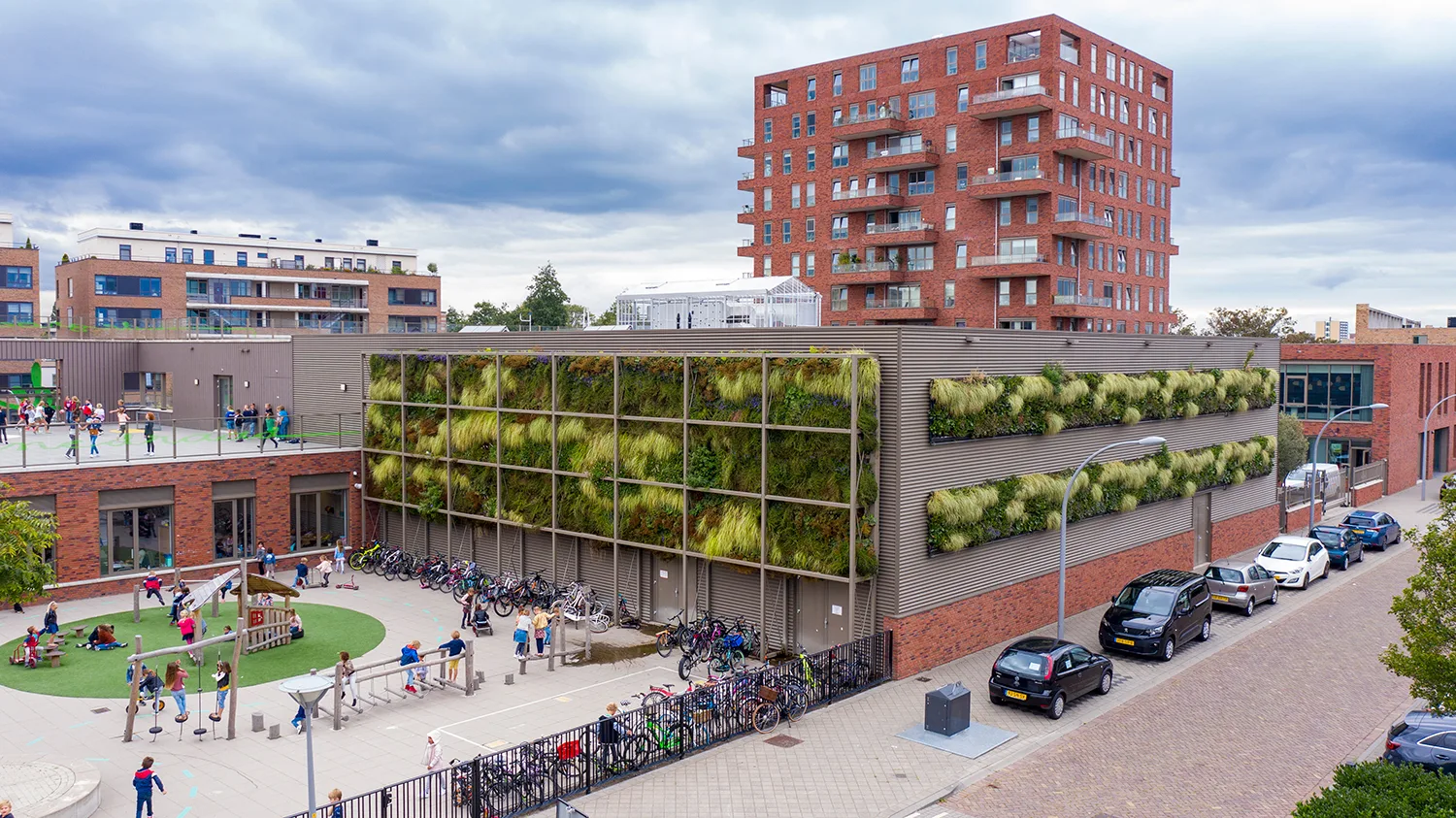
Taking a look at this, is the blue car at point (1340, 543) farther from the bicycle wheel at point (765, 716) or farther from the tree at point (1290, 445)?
the bicycle wheel at point (765, 716)

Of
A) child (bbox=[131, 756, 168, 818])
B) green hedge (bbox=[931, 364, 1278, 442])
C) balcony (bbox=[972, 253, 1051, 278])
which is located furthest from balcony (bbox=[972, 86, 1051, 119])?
child (bbox=[131, 756, 168, 818])

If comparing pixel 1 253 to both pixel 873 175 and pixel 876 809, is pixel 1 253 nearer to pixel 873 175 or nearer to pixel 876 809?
pixel 873 175

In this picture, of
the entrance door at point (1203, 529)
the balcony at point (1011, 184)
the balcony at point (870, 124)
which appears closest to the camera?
the entrance door at point (1203, 529)

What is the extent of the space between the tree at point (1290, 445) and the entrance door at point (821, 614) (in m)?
41.1

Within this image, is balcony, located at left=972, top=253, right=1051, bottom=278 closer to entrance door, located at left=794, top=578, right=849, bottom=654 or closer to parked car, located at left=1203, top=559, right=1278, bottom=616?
parked car, located at left=1203, top=559, right=1278, bottom=616

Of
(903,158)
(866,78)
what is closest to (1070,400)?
(903,158)

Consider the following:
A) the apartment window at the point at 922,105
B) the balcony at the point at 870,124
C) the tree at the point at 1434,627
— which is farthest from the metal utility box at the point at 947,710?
the apartment window at the point at 922,105

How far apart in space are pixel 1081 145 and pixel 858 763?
168 feet

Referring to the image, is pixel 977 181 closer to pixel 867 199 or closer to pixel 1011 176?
pixel 1011 176

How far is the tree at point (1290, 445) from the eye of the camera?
56.8 metres

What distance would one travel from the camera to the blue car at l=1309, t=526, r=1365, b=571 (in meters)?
39.2

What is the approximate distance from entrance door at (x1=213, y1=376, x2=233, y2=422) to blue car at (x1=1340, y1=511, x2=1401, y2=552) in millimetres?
47681

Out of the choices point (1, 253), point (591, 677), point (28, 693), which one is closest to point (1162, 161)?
point (591, 677)

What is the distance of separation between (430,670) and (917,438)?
12698 mm
